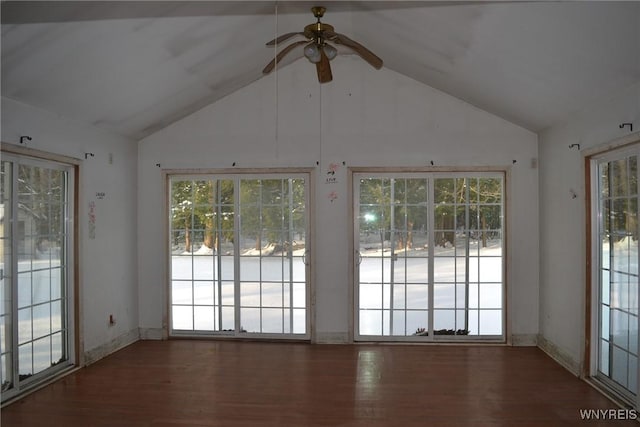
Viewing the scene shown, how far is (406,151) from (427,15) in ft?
6.53

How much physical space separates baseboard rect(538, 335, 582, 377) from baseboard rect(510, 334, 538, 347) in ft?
0.23

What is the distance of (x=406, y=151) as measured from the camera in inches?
213

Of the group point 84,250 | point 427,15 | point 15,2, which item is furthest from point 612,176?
point 84,250

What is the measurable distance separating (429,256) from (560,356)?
5.45 feet

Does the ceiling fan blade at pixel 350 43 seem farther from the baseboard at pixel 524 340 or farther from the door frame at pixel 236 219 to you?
the baseboard at pixel 524 340

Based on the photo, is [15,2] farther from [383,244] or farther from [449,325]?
[449,325]

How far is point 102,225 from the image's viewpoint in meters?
4.97

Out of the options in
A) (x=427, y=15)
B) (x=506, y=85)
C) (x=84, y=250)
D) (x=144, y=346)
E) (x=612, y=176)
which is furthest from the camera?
(x=144, y=346)

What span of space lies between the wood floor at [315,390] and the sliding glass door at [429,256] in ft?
1.15

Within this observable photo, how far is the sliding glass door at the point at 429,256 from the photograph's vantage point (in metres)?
5.41

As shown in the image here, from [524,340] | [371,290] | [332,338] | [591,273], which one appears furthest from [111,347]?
[591,273]

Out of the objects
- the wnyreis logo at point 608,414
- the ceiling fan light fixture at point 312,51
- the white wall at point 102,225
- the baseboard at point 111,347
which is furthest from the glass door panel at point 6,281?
the wnyreis logo at point 608,414

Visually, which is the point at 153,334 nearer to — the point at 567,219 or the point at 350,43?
the point at 350,43

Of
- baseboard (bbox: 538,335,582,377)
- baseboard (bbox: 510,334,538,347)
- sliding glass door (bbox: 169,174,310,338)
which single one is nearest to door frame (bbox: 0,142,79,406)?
sliding glass door (bbox: 169,174,310,338)
